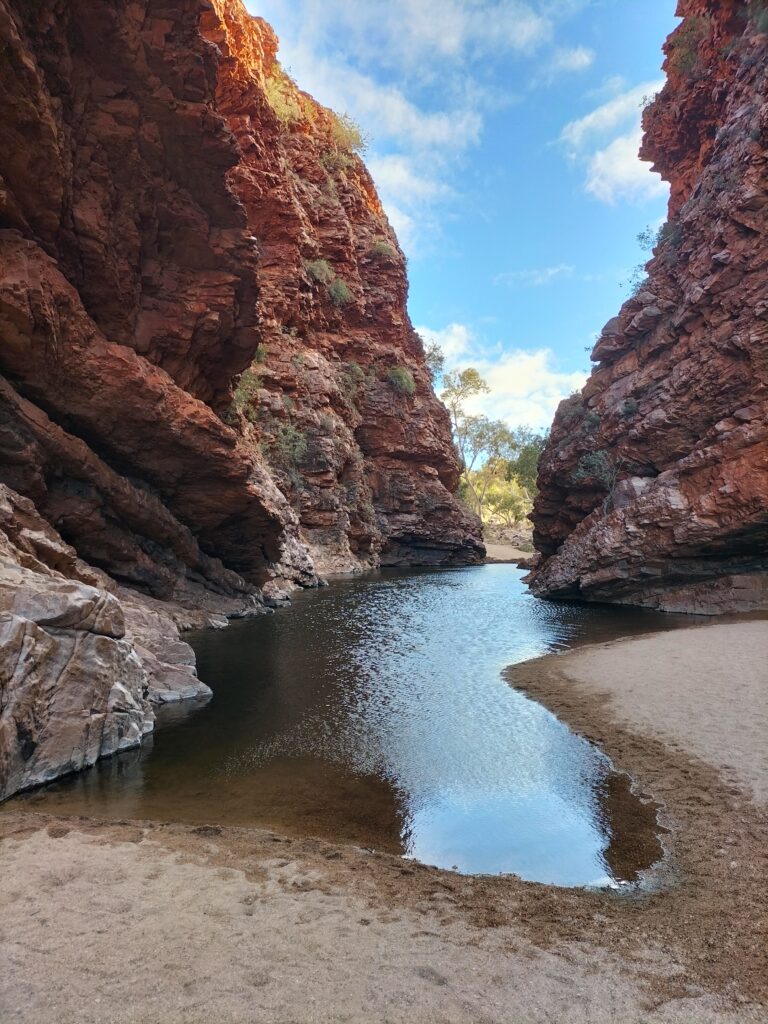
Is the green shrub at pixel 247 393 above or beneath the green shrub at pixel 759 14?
beneath

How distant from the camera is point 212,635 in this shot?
59.7ft

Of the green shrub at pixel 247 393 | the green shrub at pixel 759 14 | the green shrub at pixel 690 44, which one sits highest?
the green shrub at pixel 690 44

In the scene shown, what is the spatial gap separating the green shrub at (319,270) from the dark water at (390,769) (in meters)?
36.4

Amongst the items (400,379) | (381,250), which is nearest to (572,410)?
(400,379)

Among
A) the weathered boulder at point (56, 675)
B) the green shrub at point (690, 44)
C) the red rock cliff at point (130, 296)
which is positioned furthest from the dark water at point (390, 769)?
the green shrub at point (690, 44)

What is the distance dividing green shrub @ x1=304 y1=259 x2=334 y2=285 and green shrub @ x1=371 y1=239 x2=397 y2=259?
339 inches

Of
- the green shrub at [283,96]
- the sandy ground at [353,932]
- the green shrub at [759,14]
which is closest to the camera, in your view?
the sandy ground at [353,932]

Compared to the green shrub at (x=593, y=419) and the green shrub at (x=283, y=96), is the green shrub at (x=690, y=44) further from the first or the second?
the green shrub at (x=283, y=96)

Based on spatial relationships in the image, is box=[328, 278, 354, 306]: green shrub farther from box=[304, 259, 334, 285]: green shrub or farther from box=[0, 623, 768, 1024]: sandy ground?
box=[0, 623, 768, 1024]: sandy ground

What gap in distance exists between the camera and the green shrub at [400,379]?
5112 centimetres

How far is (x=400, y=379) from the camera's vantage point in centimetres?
5116

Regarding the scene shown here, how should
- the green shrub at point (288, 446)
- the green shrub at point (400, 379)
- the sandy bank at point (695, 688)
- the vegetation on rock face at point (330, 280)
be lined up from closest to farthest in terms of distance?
the sandy bank at point (695, 688), the green shrub at point (288, 446), the vegetation on rock face at point (330, 280), the green shrub at point (400, 379)

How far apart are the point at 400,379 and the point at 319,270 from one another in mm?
11279

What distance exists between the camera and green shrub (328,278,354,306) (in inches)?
1863
